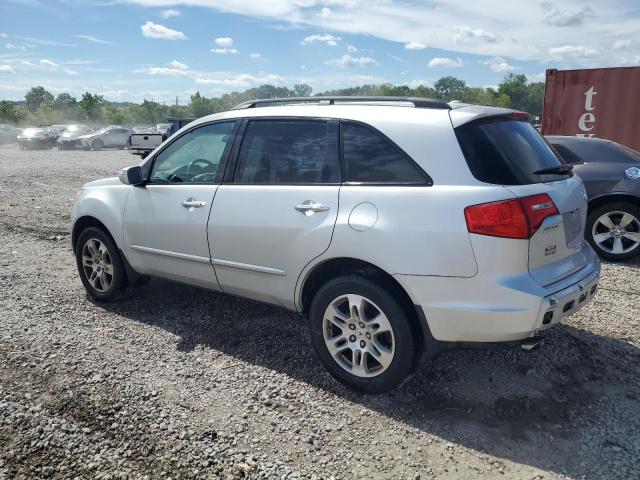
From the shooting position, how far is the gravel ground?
8.94 feet

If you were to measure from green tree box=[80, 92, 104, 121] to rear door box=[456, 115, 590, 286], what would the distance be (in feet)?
270

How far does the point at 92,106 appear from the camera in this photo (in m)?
77.1

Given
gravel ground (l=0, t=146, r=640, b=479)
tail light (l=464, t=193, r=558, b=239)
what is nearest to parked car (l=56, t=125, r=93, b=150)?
gravel ground (l=0, t=146, r=640, b=479)

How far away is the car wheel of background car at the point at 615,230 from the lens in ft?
20.8

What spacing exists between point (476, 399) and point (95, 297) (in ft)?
12.0

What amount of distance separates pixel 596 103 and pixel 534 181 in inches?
289

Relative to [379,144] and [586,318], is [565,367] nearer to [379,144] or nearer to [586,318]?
[586,318]

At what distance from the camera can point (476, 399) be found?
10.8 feet

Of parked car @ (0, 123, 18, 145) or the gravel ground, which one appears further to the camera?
parked car @ (0, 123, 18, 145)

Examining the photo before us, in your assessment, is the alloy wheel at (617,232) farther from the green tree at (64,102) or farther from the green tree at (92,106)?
the green tree at (64,102)

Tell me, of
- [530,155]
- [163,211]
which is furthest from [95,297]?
[530,155]

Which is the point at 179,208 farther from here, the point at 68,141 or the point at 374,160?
the point at 68,141

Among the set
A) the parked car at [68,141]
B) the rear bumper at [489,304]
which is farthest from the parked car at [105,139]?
the rear bumper at [489,304]

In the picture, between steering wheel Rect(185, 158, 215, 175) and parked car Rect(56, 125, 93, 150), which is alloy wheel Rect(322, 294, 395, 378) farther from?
parked car Rect(56, 125, 93, 150)
